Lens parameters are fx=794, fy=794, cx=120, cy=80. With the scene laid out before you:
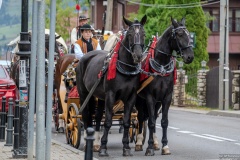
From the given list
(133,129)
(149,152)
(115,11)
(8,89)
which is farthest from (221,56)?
(115,11)

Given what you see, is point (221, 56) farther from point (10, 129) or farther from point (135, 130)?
point (10, 129)

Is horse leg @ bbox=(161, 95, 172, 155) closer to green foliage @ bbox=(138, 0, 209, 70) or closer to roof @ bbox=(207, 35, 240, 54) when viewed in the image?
green foliage @ bbox=(138, 0, 209, 70)

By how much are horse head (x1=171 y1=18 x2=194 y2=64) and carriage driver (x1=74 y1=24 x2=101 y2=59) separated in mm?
3080

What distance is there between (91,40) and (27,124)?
4553 mm

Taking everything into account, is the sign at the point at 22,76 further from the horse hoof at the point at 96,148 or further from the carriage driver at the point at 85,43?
the carriage driver at the point at 85,43

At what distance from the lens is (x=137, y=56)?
13.9 m

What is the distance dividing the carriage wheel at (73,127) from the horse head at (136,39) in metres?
2.41

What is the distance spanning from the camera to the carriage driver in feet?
57.4

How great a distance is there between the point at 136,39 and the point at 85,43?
377cm

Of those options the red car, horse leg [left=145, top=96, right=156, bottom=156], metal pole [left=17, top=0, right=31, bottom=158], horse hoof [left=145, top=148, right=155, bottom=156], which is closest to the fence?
the red car

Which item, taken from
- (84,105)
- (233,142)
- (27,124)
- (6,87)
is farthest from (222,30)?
(27,124)

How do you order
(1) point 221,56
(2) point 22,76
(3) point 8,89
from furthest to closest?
(1) point 221,56 < (3) point 8,89 < (2) point 22,76

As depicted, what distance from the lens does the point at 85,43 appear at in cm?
1773

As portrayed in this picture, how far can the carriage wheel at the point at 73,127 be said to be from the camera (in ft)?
52.1
